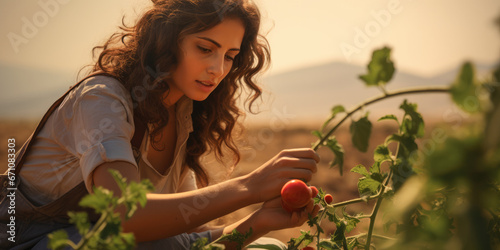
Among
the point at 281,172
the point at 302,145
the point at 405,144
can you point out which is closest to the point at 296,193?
the point at 281,172

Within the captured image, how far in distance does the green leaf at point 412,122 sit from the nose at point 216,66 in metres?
0.92

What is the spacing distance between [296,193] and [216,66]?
0.75 meters

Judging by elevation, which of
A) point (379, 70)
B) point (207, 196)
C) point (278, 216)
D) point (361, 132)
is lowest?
point (278, 216)

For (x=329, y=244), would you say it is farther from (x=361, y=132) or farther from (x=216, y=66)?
(x=216, y=66)

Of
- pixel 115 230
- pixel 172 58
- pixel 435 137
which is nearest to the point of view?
pixel 115 230

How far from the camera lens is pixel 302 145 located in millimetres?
8047

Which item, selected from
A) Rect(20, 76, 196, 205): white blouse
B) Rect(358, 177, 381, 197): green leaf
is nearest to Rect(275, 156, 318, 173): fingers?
Rect(358, 177, 381, 197): green leaf

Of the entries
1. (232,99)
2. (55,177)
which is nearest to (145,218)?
(55,177)

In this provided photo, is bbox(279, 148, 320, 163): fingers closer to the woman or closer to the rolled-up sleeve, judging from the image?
the woman

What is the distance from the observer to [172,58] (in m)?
1.90

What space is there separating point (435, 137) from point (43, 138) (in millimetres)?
1467

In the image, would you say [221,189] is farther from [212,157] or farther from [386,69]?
[212,157]

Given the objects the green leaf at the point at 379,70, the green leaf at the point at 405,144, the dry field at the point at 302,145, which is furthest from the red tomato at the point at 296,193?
the dry field at the point at 302,145

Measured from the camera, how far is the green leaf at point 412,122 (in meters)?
1.04
